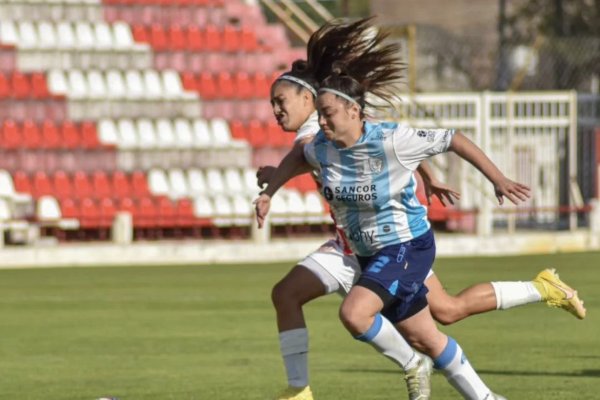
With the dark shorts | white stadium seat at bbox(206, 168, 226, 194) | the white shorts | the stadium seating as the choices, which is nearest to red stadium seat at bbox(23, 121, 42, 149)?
the stadium seating

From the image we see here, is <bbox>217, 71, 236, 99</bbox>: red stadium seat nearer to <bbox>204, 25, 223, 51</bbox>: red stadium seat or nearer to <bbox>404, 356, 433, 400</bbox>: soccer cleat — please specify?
<bbox>204, 25, 223, 51</bbox>: red stadium seat

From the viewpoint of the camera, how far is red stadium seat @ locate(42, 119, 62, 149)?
2859 cm

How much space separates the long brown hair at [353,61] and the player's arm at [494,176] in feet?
1.80

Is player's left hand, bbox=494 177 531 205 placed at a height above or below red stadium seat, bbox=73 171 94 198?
above

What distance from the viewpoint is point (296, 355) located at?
8359 mm

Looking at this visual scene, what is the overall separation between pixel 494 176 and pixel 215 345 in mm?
6207

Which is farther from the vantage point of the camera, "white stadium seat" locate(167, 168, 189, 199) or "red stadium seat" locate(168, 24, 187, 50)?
"red stadium seat" locate(168, 24, 187, 50)

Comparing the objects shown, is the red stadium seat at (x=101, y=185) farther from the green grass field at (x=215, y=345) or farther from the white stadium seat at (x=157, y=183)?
the green grass field at (x=215, y=345)

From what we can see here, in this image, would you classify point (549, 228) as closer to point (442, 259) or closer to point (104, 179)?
point (442, 259)

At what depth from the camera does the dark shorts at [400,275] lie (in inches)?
316

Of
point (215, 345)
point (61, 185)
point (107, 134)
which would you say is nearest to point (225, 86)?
point (107, 134)

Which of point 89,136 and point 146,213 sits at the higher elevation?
point 89,136

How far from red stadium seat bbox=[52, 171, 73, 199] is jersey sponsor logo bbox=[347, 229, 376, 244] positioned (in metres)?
20.1

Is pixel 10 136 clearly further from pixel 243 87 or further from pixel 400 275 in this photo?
pixel 400 275
